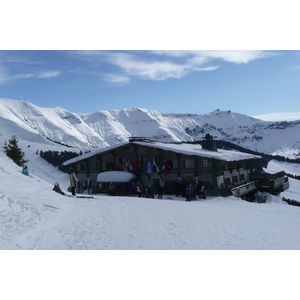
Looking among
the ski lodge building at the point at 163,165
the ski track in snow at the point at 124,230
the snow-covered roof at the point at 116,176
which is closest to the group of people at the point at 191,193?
the ski lodge building at the point at 163,165

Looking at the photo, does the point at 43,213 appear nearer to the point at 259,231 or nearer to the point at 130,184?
the point at 259,231

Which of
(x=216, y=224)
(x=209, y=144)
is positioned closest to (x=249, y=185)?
(x=209, y=144)

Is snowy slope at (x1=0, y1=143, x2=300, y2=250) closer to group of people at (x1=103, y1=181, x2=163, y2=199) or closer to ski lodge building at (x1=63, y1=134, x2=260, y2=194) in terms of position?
group of people at (x1=103, y1=181, x2=163, y2=199)

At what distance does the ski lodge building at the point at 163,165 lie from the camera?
24.8m

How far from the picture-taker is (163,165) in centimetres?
2633

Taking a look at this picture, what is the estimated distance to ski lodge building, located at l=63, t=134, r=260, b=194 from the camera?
24.8 meters

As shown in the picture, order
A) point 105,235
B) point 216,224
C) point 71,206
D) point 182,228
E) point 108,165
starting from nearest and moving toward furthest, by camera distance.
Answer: point 105,235 → point 182,228 → point 216,224 → point 71,206 → point 108,165

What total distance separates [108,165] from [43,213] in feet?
62.5

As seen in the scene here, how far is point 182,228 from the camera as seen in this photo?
10.0 m

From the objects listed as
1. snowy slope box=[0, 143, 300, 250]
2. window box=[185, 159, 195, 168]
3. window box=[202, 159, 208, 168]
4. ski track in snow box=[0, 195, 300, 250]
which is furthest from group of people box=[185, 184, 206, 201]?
ski track in snow box=[0, 195, 300, 250]

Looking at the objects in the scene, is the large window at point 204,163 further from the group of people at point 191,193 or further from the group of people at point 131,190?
the group of people at point 131,190

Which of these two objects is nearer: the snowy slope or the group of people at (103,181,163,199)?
the snowy slope

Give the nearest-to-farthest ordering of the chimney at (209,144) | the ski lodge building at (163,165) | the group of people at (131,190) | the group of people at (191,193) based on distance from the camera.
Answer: the group of people at (191,193), the group of people at (131,190), the ski lodge building at (163,165), the chimney at (209,144)

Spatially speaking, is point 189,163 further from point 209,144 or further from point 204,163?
point 209,144
